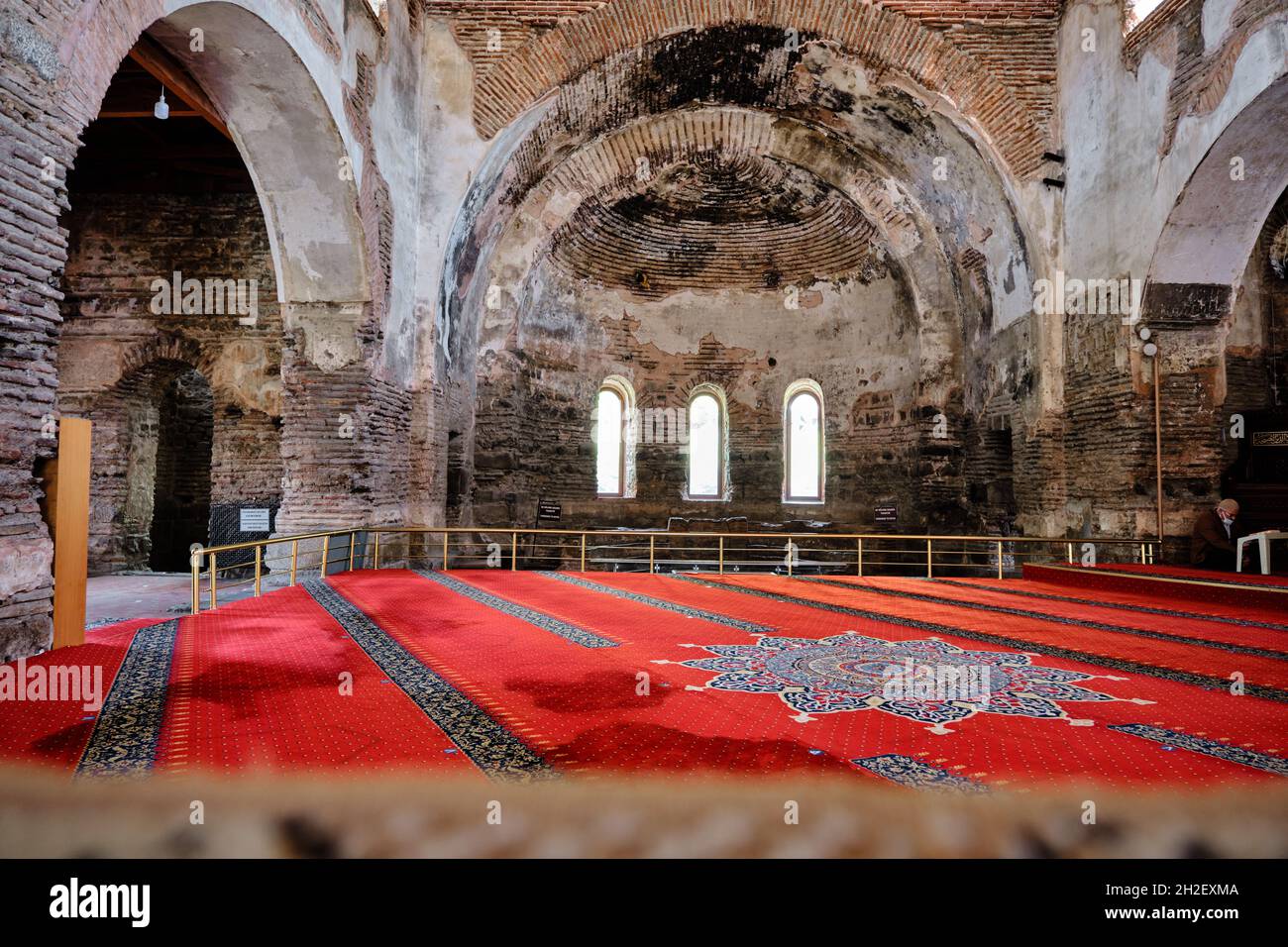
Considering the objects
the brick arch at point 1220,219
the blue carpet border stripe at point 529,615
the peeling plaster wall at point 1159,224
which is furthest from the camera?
the peeling plaster wall at point 1159,224

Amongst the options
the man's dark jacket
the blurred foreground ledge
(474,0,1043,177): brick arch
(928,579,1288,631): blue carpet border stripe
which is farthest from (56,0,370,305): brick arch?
the man's dark jacket

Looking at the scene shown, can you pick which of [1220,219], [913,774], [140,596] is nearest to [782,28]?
[1220,219]

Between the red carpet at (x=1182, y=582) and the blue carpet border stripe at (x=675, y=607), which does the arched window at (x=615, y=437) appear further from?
the red carpet at (x=1182, y=582)

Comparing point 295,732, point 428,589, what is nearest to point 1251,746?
point 295,732

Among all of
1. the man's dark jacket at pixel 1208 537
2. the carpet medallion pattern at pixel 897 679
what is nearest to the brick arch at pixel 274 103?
the carpet medallion pattern at pixel 897 679

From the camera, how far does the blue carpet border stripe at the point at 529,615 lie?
4.27 m

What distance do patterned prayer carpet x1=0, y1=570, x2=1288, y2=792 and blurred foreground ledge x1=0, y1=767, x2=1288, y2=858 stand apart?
5.2 inches

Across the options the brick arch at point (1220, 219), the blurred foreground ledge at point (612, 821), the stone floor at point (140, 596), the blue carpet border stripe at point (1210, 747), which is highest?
the brick arch at point (1220, 219)

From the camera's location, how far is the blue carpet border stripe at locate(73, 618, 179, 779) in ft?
7.60

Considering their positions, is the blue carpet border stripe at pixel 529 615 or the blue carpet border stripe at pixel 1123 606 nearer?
the blue carpet border stripe at pixel 529 615

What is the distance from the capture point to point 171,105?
26.0 ft

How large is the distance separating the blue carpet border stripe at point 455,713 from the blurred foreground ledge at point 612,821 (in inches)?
7.3
